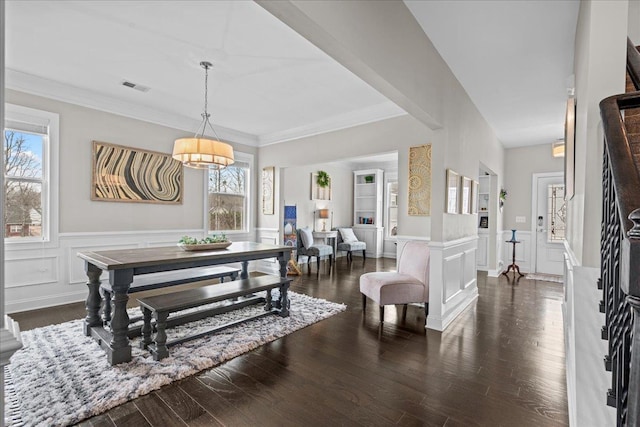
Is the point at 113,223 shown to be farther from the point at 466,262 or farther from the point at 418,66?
the point at 466,262

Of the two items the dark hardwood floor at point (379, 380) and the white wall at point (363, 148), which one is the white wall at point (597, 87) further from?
the white wall at point (363, 148)

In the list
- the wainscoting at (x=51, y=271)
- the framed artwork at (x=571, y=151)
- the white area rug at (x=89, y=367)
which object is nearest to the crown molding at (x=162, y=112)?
the wainscoting at (x=51, y=271)

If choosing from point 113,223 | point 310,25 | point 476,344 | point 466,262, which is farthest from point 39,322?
point 466,262

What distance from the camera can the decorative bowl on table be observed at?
3377mm

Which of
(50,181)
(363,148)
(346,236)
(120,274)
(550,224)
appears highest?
(363,148)

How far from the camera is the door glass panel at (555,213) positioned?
647cm

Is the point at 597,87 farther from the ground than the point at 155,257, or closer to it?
farther from the ground

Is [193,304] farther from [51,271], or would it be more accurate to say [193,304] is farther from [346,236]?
[346,236]

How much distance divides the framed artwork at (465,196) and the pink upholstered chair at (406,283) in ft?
2.37

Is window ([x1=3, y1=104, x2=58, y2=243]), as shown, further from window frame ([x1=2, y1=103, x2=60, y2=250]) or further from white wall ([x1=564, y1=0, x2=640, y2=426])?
white wall ([x1=564, y1=0, x2=640, y2=426])

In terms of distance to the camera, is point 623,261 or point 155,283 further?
point 155,283

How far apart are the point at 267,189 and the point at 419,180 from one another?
3.29 meters

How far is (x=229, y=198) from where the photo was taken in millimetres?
6156

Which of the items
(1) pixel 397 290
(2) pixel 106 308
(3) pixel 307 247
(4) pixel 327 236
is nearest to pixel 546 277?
(1) pixel 397 290
